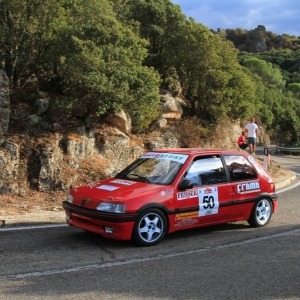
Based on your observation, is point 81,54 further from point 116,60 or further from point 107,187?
point 107,187

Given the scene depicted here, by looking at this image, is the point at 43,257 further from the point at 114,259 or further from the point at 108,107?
the point at 108,107

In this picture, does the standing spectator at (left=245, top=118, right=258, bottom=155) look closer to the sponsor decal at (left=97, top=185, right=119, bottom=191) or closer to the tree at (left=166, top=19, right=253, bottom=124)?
the tree at (left=166, top=19, right=253, bottom=124)

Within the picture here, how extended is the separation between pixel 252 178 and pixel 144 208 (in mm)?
2730

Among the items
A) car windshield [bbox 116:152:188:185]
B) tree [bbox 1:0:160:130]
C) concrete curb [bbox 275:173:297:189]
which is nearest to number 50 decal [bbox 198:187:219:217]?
car windshield [bbox 116:152:188:185]

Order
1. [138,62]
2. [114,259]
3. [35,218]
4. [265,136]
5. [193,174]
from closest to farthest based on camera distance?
[114,259], [193,174], [35,218], [138,62], [265,136]

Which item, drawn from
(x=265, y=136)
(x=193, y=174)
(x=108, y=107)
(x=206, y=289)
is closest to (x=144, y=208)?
(x=193, y=174)

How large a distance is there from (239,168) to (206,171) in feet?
2.98

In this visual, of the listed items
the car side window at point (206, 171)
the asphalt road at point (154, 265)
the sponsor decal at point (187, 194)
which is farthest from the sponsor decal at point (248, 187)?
the sponsor decal at point (187, 194)

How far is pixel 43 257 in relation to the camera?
577cm

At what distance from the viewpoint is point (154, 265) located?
550 centimetres

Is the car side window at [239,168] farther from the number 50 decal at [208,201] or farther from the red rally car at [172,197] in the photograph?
the number 50 decal at [208,201]

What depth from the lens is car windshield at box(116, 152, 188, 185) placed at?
6.91 m

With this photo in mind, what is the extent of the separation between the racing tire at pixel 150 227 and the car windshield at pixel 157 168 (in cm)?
62

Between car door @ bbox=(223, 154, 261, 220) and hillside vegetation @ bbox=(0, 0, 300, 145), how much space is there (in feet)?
15.8
